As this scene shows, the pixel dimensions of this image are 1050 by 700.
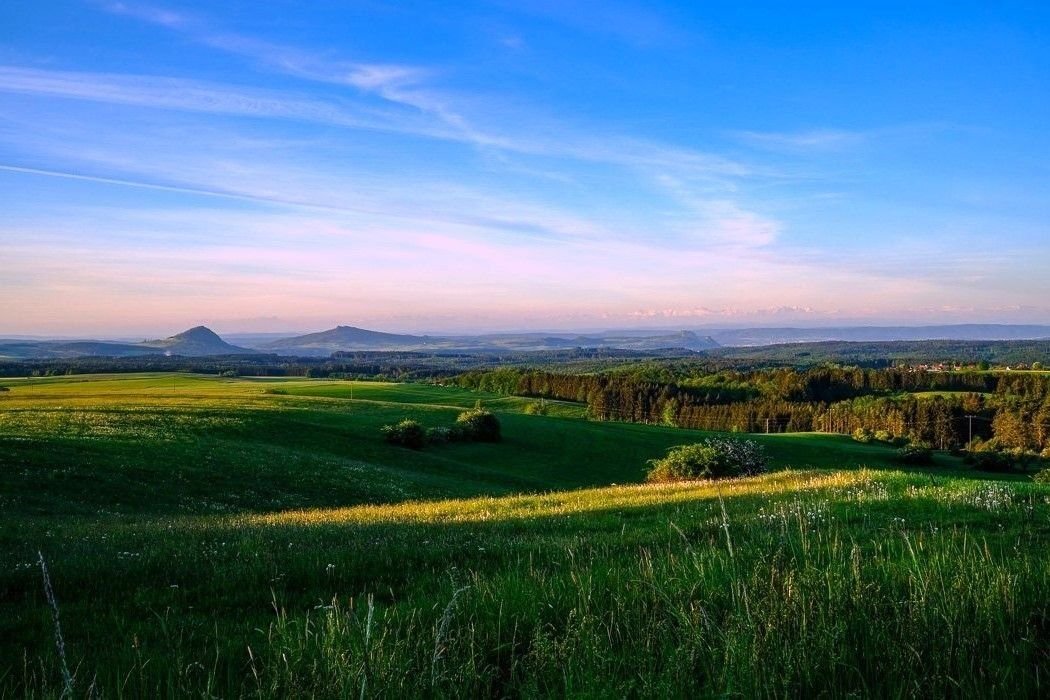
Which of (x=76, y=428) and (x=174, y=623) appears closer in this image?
(x=174, y=623)

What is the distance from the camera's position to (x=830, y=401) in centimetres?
15175

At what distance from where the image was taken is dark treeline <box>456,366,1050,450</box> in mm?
120812

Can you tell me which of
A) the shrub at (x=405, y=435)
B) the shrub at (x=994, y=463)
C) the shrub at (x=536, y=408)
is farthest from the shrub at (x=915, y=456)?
the shrub at (x=405, y=435)

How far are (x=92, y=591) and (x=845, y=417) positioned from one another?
140875mm

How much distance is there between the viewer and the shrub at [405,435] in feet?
188

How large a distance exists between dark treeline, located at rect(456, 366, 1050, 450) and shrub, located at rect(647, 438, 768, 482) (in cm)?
8952

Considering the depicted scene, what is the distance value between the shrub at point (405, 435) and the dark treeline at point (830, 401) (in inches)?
2837

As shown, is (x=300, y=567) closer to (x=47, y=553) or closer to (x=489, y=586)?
(x=489, y=586)

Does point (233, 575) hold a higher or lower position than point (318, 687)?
lower

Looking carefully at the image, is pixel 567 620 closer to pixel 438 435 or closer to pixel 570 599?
pixel 570 599

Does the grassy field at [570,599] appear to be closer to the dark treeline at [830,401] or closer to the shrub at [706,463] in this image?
the shrub at [706,463]

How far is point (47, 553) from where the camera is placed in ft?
32.3

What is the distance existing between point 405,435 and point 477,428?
453 inches

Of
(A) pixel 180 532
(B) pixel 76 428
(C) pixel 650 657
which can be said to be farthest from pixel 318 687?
(B) pixel 76 428
